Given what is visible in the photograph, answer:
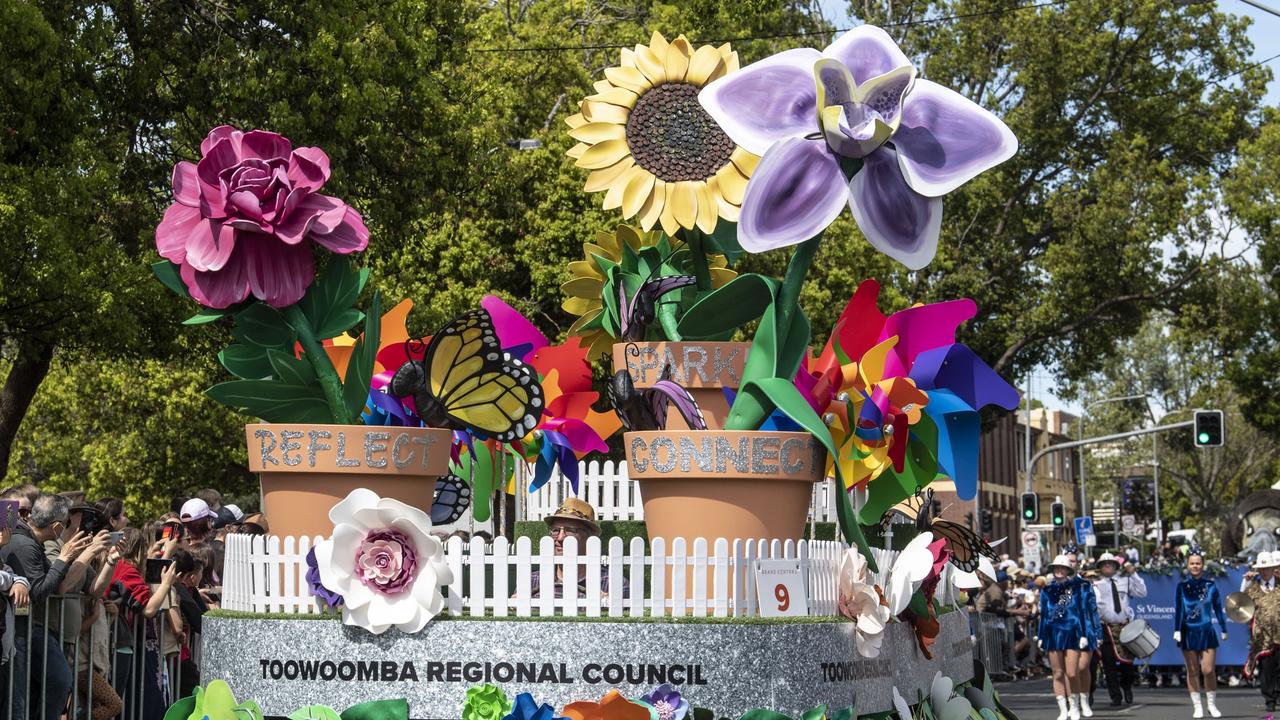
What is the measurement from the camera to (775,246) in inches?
390

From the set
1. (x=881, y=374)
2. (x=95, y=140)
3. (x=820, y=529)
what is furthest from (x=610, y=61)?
(x=881, y=374)

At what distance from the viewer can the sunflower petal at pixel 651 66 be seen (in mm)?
11453

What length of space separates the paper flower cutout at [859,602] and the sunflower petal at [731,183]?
2742mm

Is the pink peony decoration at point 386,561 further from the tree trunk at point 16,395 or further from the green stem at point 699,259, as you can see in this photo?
the tree trunk at point 16,395

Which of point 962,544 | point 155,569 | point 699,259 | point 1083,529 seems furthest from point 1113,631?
point 1083,529

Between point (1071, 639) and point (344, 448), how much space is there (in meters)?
11.4

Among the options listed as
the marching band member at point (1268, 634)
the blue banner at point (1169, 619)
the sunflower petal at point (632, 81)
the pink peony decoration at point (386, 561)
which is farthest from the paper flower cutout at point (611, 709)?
the blue banner at point (1169, 619)

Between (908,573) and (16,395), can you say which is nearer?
(908,573)

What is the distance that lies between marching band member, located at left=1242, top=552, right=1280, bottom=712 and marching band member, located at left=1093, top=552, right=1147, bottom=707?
2106 mm

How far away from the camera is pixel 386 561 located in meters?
8.73

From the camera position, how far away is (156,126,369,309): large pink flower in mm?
9516

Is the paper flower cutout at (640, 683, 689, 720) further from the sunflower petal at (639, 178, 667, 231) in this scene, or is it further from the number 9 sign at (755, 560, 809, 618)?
the sunflower petal at (639, 178, 667, 231)

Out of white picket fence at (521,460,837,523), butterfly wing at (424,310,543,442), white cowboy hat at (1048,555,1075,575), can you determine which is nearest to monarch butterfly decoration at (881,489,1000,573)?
white picket fence at (521,460,837,523)

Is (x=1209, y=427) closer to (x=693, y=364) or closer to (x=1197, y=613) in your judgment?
(x=1197, y=613)
